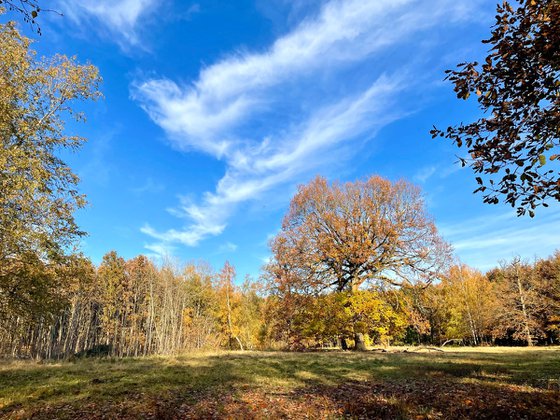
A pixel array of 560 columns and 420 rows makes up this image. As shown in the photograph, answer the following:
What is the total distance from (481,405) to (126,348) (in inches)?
2236

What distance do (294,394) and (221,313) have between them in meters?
47.1

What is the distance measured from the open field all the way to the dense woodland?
15497mm

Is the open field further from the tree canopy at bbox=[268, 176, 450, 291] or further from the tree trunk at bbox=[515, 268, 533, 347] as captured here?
the tree trunk at bbox=[515, 268, 533, 347]

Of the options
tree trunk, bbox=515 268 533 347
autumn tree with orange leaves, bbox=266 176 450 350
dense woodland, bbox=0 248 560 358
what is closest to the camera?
autumn tree with orange leaves, bbox=266 176 450 350

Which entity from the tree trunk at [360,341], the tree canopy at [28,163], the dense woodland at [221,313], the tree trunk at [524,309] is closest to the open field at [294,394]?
the tree canopy at [28,163]

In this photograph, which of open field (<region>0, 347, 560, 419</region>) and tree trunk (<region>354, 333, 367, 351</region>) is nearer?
open field (<region>0, 347, 560, 419</region>)

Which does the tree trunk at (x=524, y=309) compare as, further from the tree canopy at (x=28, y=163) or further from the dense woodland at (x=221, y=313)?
the tree canopy at (x=28, y=163)

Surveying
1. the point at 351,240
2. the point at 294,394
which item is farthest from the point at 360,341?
the point at 294,394

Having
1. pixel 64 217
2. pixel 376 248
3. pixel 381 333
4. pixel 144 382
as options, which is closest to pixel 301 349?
pixel 381 333

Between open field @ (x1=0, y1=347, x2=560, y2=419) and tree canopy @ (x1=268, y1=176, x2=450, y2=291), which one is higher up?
tree canopy @ (x1=268, y1=176, x2=450, y2=291)

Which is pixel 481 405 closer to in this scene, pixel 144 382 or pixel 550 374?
pixel 550 374

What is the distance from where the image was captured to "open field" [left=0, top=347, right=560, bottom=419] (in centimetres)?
759

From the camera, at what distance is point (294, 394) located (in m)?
9.97

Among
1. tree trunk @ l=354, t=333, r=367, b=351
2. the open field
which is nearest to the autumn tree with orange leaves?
tree trunk @ l=354, t=333, r=367, b=351
